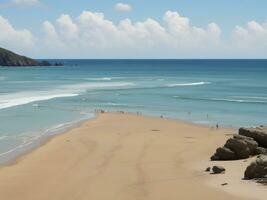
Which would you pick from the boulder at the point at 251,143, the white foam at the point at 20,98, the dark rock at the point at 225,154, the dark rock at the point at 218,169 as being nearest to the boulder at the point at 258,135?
the boulder at the point at 251,143

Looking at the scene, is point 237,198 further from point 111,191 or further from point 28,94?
point 28,94

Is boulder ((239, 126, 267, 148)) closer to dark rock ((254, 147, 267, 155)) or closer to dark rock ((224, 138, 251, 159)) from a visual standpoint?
dark rock ((254, 147, 267, 155))

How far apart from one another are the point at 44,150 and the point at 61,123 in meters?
11.4

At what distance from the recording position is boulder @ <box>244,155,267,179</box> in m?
18.6

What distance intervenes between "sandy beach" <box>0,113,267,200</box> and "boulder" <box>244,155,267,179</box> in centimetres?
41

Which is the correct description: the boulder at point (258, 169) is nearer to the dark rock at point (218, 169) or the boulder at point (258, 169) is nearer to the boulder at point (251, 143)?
the dark rock at point (218, 169)

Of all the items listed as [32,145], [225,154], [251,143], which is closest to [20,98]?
[32,145]

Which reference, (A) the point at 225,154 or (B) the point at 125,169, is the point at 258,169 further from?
(B) the point at 125,169

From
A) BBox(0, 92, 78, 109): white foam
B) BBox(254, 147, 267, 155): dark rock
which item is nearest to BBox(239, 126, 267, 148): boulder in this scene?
BBox(254, 147, 267, 155): dark rock

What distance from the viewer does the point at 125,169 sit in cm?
2234

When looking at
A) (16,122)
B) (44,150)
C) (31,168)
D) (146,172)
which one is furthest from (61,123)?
(146,172)

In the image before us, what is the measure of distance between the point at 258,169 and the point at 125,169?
232 inches

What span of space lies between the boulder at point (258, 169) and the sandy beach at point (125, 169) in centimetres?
41

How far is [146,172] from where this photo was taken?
21656 millimetres
